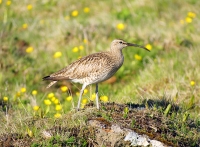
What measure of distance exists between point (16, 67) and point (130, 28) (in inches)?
131

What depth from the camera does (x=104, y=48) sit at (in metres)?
12.1

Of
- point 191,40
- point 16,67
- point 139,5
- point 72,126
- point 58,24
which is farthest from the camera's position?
point 139,5

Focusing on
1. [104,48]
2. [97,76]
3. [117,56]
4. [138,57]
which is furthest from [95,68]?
[104,48]

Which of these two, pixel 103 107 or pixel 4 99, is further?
pixel 4 99

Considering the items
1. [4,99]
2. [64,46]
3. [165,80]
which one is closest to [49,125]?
[4,99]

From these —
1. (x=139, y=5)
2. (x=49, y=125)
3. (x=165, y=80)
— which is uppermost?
(x=139, y=5)

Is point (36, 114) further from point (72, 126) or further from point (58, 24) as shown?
point (58, 24)

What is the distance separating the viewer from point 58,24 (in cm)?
1323

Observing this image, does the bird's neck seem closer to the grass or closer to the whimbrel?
the whimbrel

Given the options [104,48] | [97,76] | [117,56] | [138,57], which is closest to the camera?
[97,76]

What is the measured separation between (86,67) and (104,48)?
158 inches

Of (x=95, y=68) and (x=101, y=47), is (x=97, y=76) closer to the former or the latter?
(x=95, y=68)

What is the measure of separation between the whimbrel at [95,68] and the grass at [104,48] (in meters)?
0.58

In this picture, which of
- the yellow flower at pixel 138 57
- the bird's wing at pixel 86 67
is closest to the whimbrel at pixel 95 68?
the bird's wing at pixel 86 67
